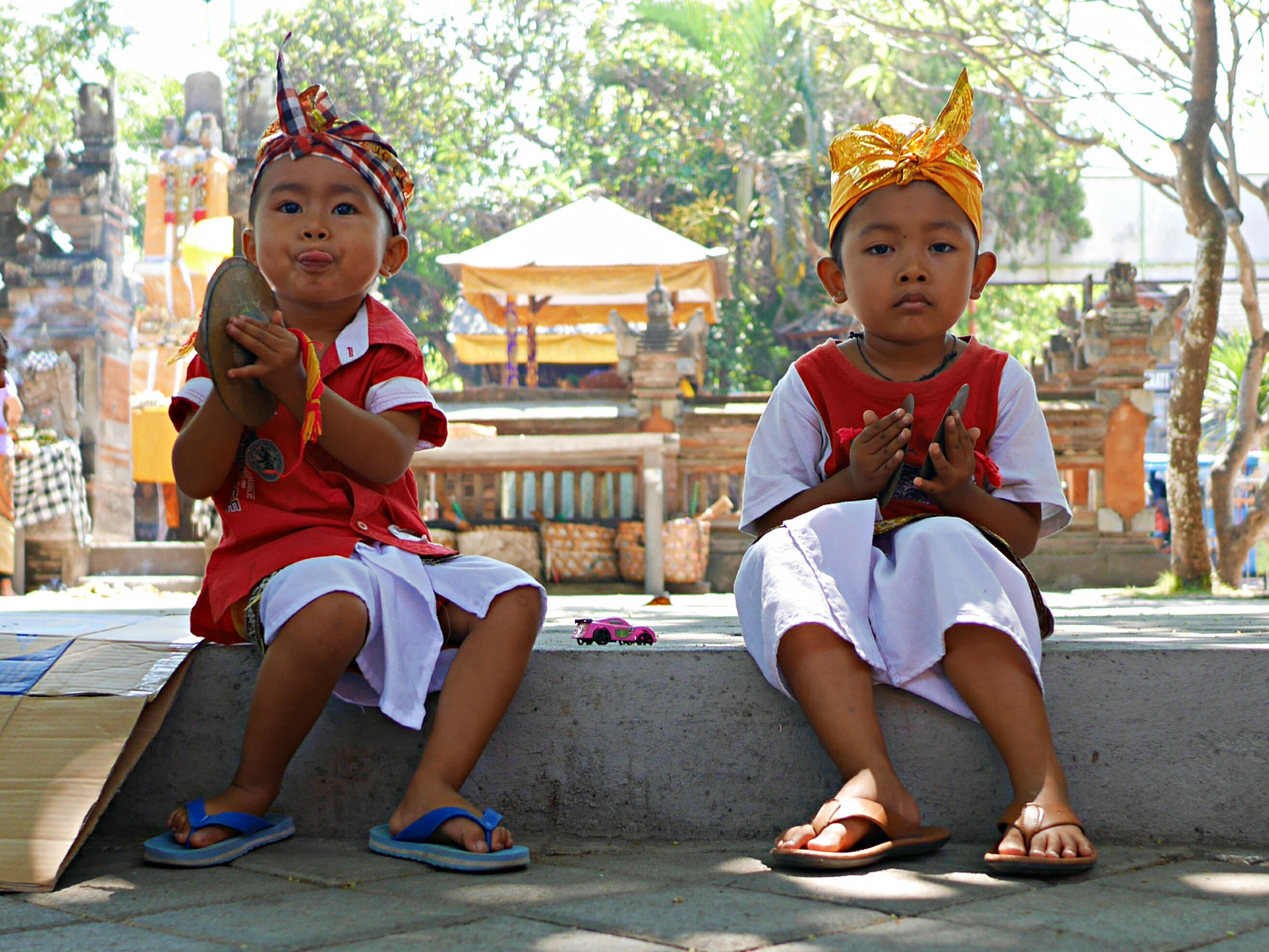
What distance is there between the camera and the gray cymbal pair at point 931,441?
232 centimetres

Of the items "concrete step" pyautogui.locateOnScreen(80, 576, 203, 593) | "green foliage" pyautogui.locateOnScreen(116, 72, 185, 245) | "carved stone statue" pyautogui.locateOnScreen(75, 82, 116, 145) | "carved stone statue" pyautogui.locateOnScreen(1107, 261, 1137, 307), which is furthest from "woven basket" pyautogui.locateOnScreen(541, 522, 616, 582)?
"green foliage" pyautogui.locateOnScreen(116, 72, 185, 245)

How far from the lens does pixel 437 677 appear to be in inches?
89.9

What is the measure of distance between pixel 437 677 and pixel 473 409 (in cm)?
913

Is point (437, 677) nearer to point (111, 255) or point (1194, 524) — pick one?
point (1194, 524)

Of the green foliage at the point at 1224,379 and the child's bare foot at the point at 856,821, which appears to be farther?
the green foliage at the point at 1224,379

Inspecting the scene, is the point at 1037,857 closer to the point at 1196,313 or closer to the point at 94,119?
the point at 1196,313

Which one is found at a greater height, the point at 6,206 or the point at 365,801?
the point at 6,206

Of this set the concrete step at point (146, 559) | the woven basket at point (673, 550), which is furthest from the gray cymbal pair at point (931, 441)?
the concrete step at point (146, 559)

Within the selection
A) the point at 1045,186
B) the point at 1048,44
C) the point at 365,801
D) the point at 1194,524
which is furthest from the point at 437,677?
the point at 1045,186

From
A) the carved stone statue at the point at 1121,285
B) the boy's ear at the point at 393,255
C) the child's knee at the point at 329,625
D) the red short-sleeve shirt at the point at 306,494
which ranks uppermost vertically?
the carved stone statue at the point at 1121,285

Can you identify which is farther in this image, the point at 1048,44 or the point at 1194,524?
the point at 1048,44

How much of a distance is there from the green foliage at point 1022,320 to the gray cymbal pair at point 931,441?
73.0 feet

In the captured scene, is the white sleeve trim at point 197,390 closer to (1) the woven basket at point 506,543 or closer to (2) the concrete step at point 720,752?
(2) the concrete step at point 720,752

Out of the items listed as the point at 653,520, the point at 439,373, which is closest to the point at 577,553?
the point at 653,520
